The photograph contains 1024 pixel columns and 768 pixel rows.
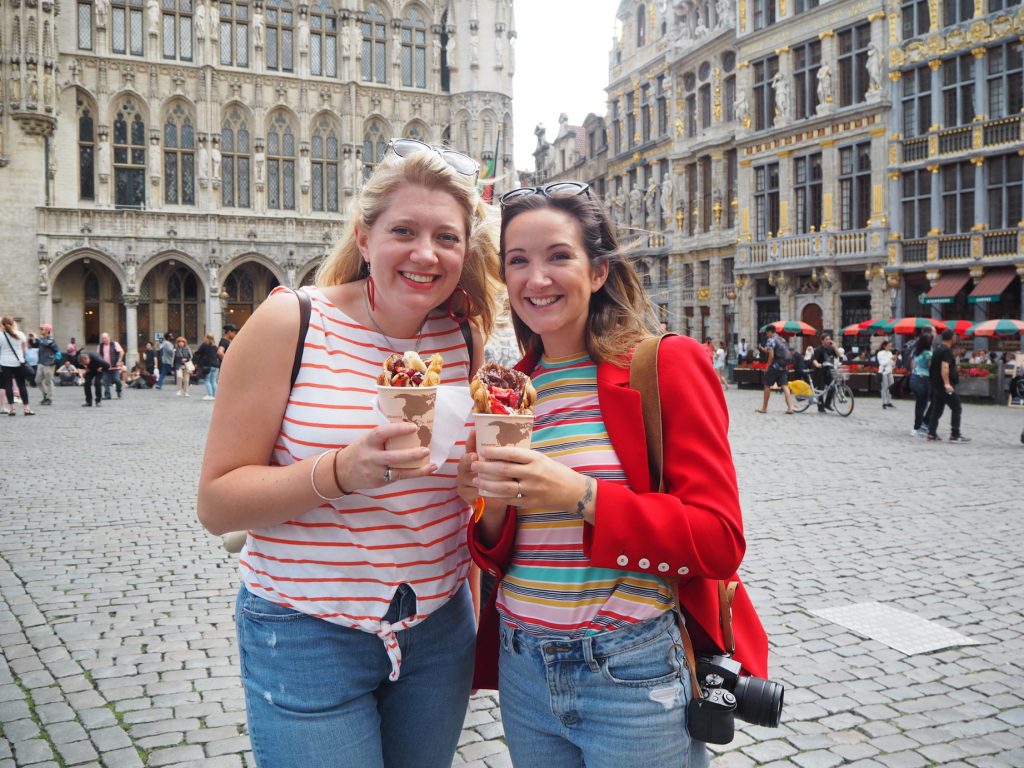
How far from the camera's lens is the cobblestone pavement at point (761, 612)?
330 cm

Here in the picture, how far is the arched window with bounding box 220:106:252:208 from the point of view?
31.4m

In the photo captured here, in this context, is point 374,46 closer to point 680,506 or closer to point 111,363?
point 111,363

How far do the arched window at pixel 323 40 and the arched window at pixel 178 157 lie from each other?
530cm

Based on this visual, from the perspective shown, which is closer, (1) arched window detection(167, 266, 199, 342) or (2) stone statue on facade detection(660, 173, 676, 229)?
(1) arched window detection(167, 266, 199, 342)

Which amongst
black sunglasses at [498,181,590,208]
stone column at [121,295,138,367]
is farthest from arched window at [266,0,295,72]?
black sunglasses at [498,181,590,208]

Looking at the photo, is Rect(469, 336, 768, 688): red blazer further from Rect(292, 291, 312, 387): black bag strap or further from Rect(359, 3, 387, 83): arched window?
Rect(359, 3, 387, 83): arched window

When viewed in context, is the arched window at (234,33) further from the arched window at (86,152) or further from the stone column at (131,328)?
the stone column at (131,328)

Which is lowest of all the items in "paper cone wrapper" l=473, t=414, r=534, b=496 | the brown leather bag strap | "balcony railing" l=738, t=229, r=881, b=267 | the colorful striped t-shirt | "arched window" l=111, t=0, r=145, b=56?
the brown leather bag strap

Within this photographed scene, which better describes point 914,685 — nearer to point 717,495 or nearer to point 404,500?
point 717,495

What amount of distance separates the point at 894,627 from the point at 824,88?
28.3m

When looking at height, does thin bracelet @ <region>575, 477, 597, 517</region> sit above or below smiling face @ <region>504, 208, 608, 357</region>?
below

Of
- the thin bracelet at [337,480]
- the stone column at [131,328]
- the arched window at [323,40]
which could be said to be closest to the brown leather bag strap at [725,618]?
the thin bracelet at [337,480]

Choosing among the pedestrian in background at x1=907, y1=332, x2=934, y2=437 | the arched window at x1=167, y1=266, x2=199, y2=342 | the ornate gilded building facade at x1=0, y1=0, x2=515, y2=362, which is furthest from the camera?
the arched window at x1=167, y1=266, x2=199, y2=342

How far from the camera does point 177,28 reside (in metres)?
30.7
